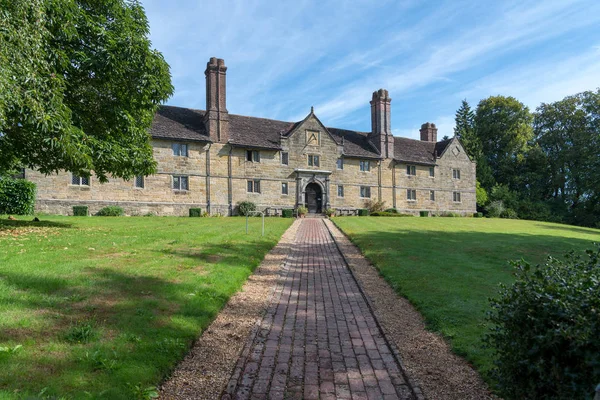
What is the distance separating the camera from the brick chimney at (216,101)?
36.5m

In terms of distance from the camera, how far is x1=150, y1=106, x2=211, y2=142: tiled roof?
34.7 metres

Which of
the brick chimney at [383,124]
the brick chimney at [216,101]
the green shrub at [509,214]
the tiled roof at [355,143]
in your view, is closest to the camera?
the brick chimney at [216,101]

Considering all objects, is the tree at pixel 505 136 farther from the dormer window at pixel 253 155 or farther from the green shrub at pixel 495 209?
the dormer window at pixel 253 155

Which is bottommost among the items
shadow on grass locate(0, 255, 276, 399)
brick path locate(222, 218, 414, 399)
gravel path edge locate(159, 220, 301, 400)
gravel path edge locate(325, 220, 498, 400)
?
gravel path edge locate(325, 220, 498, 400)

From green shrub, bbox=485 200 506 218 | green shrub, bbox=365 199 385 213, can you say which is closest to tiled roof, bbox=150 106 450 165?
green shrub, bbox=365 199 385 213

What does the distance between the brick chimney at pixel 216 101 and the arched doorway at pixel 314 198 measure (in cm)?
1044

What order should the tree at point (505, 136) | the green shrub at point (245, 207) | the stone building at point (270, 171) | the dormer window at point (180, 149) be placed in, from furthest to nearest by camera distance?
the tree at point (505, 136) → the green shrub at point (245, 207) → the dormer window at point (180, 149) → the stone building at point (270, 171)

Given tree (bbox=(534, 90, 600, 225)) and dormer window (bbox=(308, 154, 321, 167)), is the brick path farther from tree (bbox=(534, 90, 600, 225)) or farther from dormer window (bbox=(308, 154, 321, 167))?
tree (bbox=(534, 90, 600, 225))

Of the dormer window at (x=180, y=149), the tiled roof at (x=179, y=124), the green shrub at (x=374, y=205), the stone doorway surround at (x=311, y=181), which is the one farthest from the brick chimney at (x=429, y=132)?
the dormer window at (x=180, y=149)

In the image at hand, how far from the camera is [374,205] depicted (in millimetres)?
43156

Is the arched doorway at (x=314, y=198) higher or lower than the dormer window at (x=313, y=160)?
lower

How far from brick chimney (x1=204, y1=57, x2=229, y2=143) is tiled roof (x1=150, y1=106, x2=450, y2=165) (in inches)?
37.8

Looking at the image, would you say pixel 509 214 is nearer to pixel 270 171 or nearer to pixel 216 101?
pixel 270 171

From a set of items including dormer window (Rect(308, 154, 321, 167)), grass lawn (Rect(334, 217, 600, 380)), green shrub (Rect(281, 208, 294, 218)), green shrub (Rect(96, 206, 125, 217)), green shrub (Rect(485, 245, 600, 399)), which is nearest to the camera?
green shrub (Rect(485, 245, 600, 399))
